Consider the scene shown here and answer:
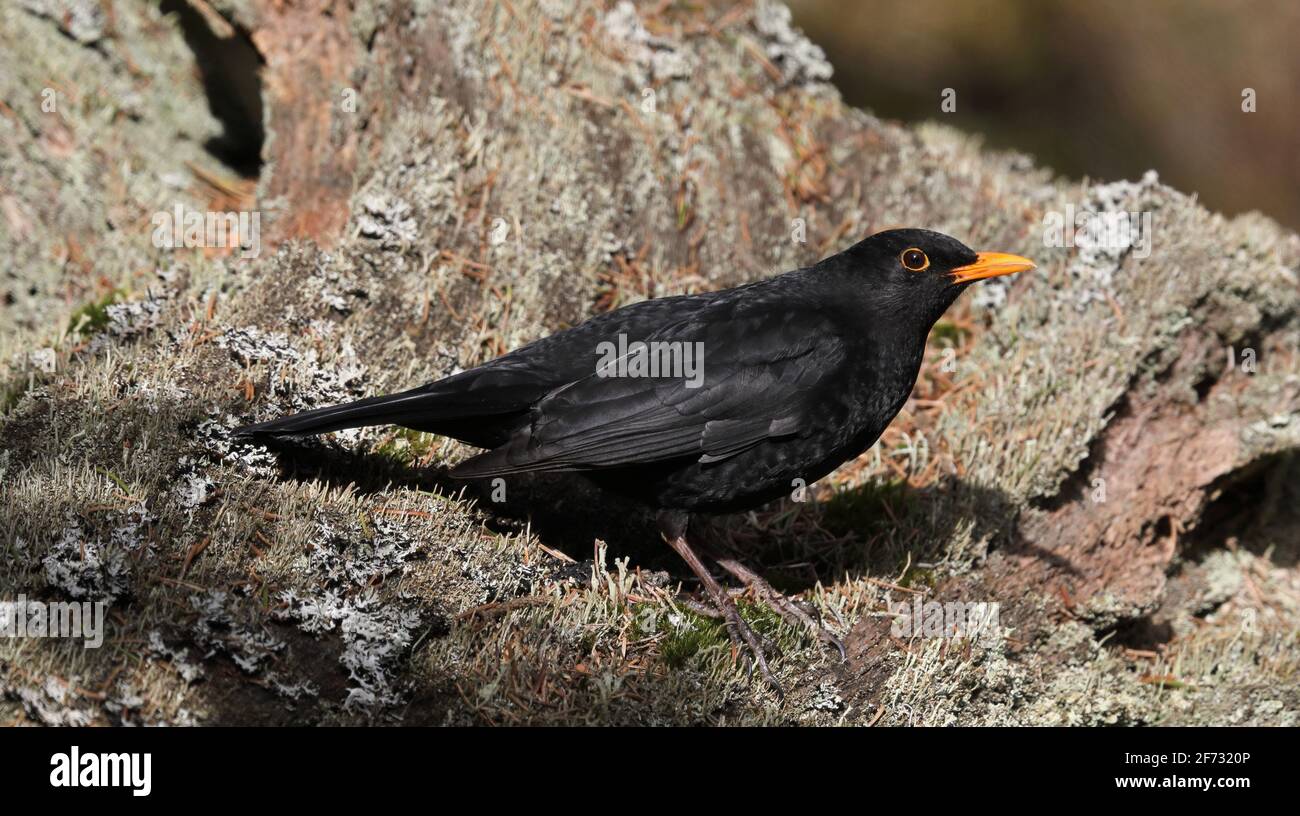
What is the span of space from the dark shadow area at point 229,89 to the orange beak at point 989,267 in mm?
4507

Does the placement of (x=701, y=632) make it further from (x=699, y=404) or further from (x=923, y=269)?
(x=923, y=269)

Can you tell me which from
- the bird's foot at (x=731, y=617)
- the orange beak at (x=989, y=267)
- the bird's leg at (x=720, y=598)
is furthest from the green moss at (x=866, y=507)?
the orange beak at (x=989, y=267)

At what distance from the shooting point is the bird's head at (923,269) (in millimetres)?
4684

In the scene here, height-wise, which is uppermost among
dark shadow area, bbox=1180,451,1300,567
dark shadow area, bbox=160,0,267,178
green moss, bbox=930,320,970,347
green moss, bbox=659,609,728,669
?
dark shadow area, bbox=160,0,267,178

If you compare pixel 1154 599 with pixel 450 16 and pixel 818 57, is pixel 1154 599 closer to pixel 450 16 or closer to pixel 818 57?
pixel 818 57

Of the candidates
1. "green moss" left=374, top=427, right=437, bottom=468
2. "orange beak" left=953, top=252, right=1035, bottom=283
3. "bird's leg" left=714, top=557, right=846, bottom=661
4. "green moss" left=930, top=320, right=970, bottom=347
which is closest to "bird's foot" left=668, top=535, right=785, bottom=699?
"bird's leg" left=714, top=557, right=846, bottom=661

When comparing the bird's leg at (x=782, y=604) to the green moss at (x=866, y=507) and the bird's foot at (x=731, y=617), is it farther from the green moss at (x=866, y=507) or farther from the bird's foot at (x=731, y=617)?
the green moss at (x=866, y=507)

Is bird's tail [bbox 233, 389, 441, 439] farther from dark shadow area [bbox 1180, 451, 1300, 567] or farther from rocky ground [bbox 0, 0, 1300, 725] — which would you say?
dark shadow area [bbox 1180, 451, 1300, 567]

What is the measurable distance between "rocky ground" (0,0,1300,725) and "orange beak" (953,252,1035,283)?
103 centimetres

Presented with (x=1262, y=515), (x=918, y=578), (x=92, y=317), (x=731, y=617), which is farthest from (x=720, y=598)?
(x=1262, y=515)

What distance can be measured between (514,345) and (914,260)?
1953 millimetres

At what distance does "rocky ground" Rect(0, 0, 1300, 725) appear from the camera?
3766 millimetres

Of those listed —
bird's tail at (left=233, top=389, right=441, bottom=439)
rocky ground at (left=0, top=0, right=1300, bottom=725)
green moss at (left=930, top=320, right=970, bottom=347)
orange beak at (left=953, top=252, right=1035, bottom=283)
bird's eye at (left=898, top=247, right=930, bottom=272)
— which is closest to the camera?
rocky ground at (left=0, top=0, right=1300, bottom=725)
